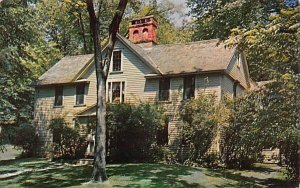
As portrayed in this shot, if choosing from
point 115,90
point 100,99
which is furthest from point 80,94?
point 100,99

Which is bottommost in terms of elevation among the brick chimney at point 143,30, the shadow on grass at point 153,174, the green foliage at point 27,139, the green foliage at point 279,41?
the shadow on grass at point 153,174

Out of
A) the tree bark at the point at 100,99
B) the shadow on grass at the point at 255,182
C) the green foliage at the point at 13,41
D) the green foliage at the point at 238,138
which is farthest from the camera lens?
the green foliage at the point at 238,138

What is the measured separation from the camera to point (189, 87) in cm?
1914

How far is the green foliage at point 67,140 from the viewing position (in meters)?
20.1

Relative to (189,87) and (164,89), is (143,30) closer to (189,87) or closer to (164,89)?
(164,89)

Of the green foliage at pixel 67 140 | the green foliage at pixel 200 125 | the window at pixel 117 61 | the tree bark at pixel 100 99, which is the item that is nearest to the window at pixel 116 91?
the window at pixel 117 61

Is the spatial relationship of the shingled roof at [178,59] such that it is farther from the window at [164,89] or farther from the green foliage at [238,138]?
the green foliage at [238,138]

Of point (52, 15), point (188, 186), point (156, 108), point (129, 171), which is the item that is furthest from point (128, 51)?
point (52, 15)

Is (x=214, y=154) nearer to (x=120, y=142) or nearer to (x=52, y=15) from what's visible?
(x=120, y=142)

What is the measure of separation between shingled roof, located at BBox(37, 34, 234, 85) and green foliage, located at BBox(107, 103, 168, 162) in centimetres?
252

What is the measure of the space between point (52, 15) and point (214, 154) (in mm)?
20445

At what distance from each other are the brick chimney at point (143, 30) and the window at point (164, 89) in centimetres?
398

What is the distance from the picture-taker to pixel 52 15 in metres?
32.7

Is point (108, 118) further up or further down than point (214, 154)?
further up
